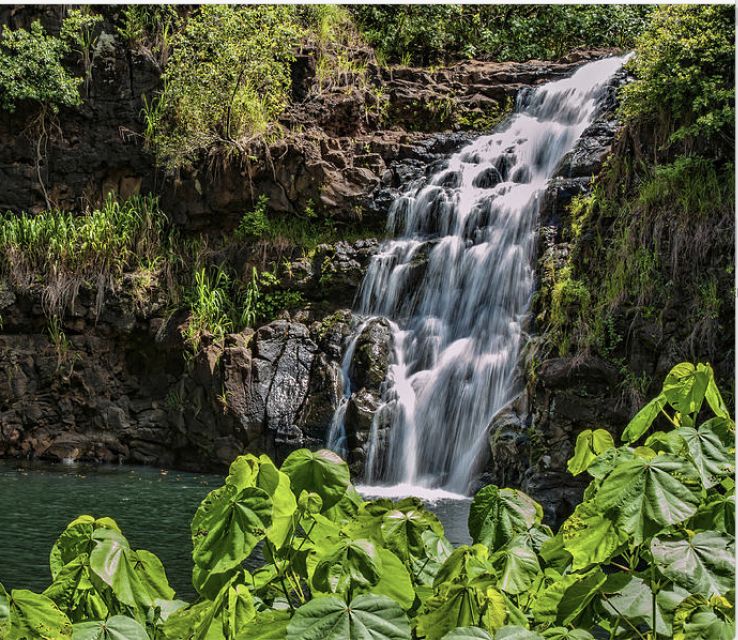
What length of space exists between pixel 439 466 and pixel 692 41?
18.1ft

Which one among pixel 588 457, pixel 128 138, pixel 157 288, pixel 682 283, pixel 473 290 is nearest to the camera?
pixel 588 457

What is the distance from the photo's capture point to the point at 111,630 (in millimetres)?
1278

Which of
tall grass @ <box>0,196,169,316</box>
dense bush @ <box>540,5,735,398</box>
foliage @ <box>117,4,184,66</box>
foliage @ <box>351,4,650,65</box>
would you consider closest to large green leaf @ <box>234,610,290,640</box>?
dense bush @ <box>540,5,735,398</box>

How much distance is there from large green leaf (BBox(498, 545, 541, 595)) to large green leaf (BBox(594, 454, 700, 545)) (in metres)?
0.25

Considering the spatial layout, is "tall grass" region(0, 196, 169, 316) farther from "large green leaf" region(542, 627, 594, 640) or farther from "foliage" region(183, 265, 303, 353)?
"large green leaf" region(542, 627, 594, 640)

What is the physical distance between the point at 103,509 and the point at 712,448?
780 cm

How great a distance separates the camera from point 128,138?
43.6 ft

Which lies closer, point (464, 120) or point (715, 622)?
point (715, 622)

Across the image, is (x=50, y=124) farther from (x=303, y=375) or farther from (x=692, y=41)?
(x=692, y=41)

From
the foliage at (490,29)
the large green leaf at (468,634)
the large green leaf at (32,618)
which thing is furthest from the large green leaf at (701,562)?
the foliage at (490,29)

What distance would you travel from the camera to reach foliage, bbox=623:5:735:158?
9030mm

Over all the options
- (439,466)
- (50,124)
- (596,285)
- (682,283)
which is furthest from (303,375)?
(50,124)

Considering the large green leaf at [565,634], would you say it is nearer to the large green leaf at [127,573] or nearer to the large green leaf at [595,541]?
the large green leaf at [595,541]

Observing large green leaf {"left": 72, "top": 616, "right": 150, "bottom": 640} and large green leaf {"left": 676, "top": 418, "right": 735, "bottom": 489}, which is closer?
large green leaf {"left": 72, "top": 616, "right": 150, "bottom": 640}
